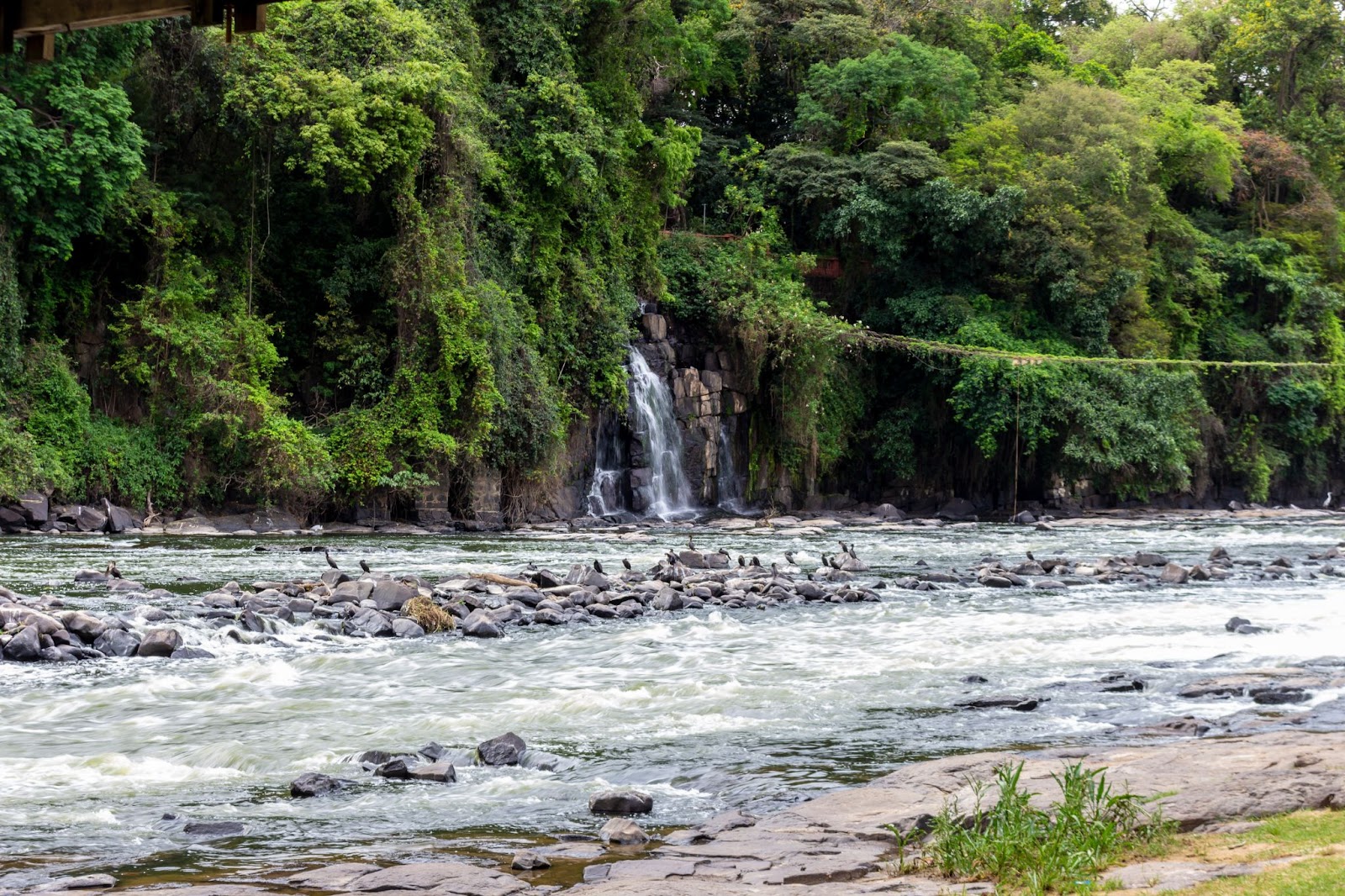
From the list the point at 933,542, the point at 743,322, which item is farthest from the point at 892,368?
the point at 933,542

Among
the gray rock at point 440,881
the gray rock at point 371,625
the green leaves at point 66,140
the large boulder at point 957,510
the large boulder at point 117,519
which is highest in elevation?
the green leaves at point 66,140

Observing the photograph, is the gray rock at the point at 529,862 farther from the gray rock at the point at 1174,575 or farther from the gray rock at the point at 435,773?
the gray rock at the point at 1174,575

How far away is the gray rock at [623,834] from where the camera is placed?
539cm

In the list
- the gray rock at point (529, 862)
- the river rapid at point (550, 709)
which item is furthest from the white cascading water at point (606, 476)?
the gray rock at point (529, 862)

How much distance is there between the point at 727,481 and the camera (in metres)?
30.5

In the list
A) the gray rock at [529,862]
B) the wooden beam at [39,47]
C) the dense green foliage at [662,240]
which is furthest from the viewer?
the dense green foliage at [662,240]

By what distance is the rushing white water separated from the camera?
28.3 m

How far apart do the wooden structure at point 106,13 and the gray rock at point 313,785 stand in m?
4.00

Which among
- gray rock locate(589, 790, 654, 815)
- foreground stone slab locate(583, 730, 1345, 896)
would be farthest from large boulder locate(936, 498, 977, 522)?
gray rock locate(589, 790, 654, 815)

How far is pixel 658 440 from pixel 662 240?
6.01 meters

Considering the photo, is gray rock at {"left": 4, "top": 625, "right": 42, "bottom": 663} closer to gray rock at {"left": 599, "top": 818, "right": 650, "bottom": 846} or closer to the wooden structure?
the wooden structure

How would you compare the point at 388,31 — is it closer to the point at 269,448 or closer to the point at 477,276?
the point at 477,276

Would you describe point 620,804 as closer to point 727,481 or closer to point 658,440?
point 658,440

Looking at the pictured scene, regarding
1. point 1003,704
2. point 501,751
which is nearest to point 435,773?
point 501,751
